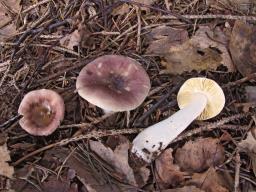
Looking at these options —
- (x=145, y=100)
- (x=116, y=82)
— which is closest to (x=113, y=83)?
(x=116, y=82)

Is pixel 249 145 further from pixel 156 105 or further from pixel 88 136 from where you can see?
pixel 88 136

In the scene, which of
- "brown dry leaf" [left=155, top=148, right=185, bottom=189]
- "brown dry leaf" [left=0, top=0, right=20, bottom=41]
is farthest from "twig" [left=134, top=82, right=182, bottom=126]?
"brown dry leaf" [left=0, top=0, right=20, bottom=41]

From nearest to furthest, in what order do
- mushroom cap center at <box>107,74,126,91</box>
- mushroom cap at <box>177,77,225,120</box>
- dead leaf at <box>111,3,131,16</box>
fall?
mushroom cap center at <box>107,74,126,91</box> → mushroom cap at <box>177,77,225,120</box> → dead leaf at <box>111,3,131,16</box>

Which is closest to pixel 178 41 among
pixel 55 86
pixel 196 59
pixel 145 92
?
pixel 196 59

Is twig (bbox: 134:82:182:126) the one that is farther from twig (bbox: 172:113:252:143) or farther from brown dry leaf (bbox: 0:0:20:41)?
brown dry leaf (bbox: 0:0:20:41)

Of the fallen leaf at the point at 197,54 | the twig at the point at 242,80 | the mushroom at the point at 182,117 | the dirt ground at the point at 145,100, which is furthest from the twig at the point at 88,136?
the twig at the point at 242,80
